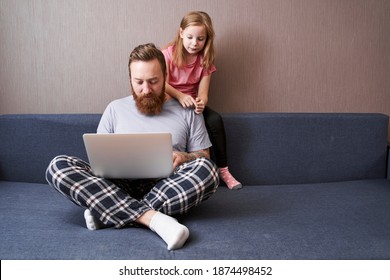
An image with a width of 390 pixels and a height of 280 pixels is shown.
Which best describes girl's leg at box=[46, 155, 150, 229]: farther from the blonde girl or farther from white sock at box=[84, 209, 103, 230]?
the blonde girl

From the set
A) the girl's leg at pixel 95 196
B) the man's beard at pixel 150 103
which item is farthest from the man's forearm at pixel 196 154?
the girl's leg at pixel 95 196

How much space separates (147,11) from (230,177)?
3.60 ft

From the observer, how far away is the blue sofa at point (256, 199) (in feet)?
3.94

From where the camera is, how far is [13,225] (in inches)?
54.2

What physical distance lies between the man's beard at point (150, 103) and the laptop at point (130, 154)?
0.41 m

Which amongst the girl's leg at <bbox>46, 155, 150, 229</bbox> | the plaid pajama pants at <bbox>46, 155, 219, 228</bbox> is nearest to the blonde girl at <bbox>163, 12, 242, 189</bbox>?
the plaid pajama pants at <bbox>46, 155, 219, 228</bbox>

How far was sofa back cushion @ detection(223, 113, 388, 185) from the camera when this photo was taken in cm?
201

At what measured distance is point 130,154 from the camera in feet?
4.46

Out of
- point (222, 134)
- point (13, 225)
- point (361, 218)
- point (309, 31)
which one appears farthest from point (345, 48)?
point (13, 225)

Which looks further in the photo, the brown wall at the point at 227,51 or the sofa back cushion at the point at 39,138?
the brown wall at the point at 227,51

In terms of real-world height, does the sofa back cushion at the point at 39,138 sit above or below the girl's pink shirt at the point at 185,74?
below

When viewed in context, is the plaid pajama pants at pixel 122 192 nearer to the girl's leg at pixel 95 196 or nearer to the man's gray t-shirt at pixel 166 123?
the girl's leg at pixel 95 196

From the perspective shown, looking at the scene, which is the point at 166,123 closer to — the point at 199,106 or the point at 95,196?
the point at 199,106

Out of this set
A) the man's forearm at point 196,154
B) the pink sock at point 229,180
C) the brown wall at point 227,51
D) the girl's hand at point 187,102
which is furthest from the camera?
the brown wall at point 227,51
